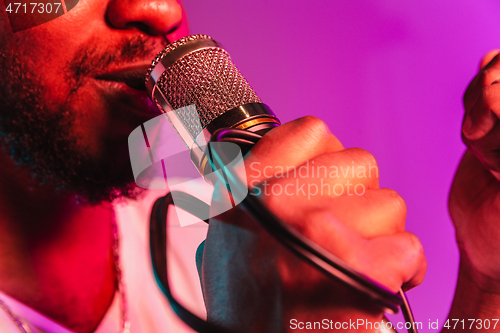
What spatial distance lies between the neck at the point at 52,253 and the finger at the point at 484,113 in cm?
77

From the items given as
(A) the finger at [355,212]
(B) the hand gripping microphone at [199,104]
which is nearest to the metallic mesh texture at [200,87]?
(B) the hand gripping microphone at [199,104]

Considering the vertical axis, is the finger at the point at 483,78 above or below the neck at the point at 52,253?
above

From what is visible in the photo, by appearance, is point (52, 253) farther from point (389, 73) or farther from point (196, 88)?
point (389, 73)

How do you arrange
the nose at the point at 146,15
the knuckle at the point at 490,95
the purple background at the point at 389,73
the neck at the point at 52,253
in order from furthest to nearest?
the purple background at the point at 389,73 < the neck at the point at 52,253 < the nose at the point at 146,15 < the knuckle at the point at 490,95

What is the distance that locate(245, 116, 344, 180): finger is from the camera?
0.31 m

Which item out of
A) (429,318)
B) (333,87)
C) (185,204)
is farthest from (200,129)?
(429,318)

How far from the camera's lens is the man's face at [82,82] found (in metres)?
0.51

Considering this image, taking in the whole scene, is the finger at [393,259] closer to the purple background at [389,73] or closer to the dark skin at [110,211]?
the dark skin at [110,211]

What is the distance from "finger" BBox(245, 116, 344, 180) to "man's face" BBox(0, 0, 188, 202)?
30 cm

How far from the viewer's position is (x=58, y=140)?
0.61m

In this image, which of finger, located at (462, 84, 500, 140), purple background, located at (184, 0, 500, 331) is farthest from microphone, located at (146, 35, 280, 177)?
purple background, located at (184, 0, 500, 331)

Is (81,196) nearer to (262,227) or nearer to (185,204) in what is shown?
(185,204)

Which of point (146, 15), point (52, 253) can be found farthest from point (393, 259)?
point (52, 253)

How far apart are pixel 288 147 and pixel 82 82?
15.9 inches
